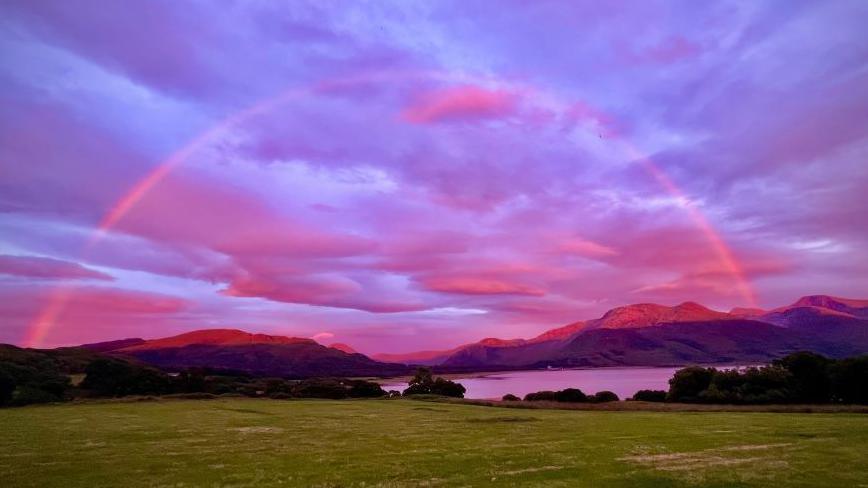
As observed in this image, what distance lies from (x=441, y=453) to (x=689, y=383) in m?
69.0

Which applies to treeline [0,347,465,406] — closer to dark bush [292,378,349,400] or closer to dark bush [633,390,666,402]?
dark bush [292,378,349,400]

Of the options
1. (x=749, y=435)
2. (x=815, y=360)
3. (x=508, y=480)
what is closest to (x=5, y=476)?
(x=508, y=480)

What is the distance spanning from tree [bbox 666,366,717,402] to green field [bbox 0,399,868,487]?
38612mm

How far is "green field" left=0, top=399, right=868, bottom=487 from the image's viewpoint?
2398cm

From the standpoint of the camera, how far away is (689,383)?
286 feet

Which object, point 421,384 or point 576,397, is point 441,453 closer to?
point 576,397

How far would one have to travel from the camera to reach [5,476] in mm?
24875

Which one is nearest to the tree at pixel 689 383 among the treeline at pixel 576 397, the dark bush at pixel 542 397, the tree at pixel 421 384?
the treeline at pixel 576 397

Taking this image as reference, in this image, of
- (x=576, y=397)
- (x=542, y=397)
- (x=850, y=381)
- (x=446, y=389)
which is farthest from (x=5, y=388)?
(x=850, y=381)

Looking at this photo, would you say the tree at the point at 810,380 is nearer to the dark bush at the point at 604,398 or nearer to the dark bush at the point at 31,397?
the dark bush at the point at 604,398

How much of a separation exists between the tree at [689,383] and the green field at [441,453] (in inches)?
1520

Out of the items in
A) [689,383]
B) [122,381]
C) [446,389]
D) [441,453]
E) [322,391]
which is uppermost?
[689,383]

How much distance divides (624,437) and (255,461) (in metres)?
23.6

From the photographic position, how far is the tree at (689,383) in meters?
86.0
